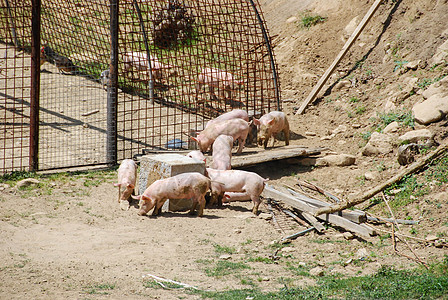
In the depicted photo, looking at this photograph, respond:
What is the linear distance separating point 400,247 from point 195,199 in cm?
303

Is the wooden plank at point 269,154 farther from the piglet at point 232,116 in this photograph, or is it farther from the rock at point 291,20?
the rock at point 291,20

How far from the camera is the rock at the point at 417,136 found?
375 inches

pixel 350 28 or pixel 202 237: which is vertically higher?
pixel 350 28

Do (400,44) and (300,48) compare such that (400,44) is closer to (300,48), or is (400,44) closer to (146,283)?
(300,48)

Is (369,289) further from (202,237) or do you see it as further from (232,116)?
(232,116)

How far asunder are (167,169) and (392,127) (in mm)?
4938

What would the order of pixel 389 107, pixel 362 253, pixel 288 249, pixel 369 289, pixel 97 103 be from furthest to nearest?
pixel 97 103, pixel 389 107, pixel 288 249, pixel 362 253, pixel 369 289

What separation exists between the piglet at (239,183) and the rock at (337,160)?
2560mm

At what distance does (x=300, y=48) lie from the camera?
52.7 ft

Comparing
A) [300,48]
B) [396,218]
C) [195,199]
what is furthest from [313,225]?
[300,48]

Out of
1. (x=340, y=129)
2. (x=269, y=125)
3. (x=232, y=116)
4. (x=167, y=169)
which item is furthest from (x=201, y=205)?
(x=340, y=129)

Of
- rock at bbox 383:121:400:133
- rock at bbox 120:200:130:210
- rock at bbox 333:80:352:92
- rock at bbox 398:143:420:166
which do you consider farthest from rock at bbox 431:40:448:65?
rock at bbox 120:200:130:210

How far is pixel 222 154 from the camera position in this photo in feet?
30.5

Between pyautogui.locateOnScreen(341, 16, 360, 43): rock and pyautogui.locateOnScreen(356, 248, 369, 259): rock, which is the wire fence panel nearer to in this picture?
pyautogui.locateOnScreen(356, 248, 369, 259): rock
